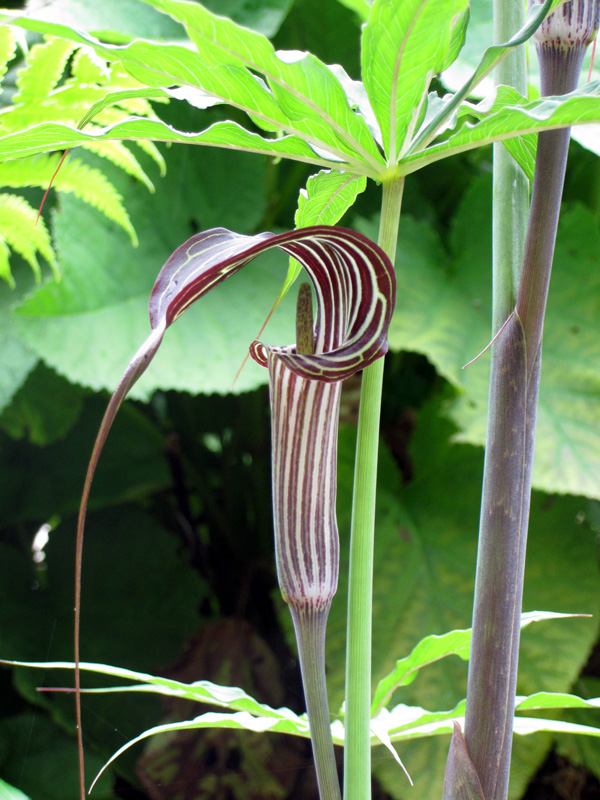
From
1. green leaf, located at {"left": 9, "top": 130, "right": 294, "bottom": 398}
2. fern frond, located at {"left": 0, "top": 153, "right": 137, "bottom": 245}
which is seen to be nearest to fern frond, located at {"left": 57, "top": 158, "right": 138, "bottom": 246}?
fern frond, located at {"left": 0, "top": 153, "right": 137, "bottom": 245}

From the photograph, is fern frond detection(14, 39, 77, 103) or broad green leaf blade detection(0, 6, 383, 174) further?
fern frond detection(14, 39, 77, 103)

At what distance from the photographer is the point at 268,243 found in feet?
0.66

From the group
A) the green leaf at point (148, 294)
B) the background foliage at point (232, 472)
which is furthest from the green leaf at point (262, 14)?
the green leaf at point (148, 294)

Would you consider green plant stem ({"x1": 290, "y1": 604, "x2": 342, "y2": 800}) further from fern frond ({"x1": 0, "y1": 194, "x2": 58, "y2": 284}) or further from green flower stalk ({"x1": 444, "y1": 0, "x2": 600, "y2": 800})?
fern frond ({"x1": 0, "y1": 194, "x2": 58, "y2": 284})

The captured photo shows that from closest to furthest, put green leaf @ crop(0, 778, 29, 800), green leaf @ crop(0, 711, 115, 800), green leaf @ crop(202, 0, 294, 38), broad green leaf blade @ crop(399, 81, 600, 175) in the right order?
broad green leaf blade @ crop(399, 81, 600, 175) < green leaf @ crop(0, 778, 29, 800) < green leaf @ crop(0, 711, 115, 800) < green leaf @ crop(202, 0, 294, 38)

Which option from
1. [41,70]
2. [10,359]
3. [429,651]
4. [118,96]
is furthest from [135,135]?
[10,359]

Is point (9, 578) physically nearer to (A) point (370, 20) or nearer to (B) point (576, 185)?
(A) point (370, 20)

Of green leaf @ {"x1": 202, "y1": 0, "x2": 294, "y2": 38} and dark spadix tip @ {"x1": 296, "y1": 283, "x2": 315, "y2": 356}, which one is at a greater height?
green leaf @ {"x1": 202, "y1": 0, "x2": 294, "y2": 38}

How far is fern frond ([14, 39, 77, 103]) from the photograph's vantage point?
0.51m

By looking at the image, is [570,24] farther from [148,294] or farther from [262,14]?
[262,14]

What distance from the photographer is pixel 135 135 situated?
0.23m

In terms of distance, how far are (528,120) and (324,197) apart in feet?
0.30

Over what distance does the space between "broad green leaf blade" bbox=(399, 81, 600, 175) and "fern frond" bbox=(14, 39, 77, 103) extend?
395 mm

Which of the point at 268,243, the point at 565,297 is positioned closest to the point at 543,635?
the point at 565,297
